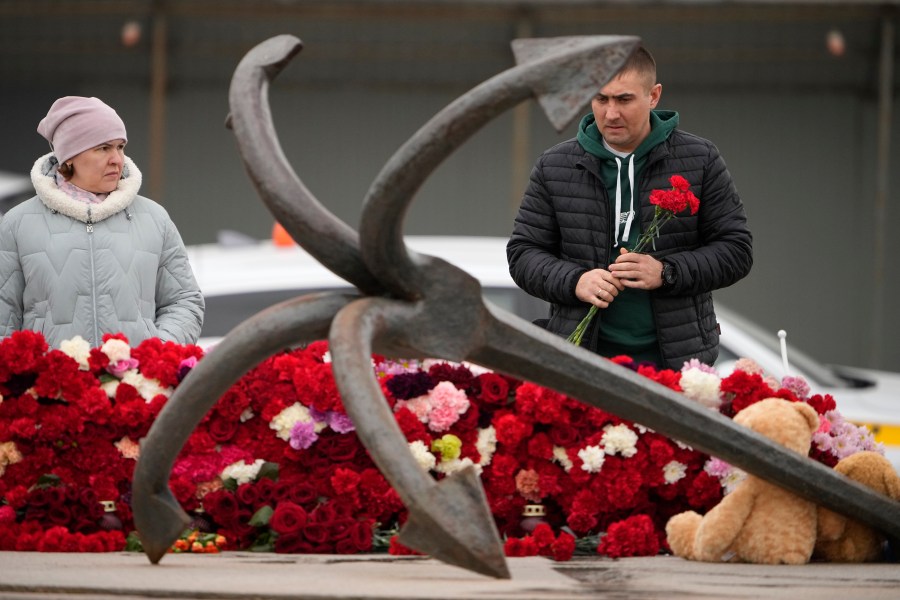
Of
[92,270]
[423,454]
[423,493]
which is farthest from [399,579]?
[92,270]

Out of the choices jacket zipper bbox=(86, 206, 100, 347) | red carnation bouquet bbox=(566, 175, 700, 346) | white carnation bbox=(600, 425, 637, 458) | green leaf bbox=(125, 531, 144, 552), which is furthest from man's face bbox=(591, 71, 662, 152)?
green leaf bbox=(125, 531, 144, 552)

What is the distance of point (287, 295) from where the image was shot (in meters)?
6.42

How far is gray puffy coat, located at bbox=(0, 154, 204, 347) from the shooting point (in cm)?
405

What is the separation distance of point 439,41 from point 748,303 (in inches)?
130

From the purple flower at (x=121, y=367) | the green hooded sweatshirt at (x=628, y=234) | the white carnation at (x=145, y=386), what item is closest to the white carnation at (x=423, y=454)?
the green hooded sweatshirt at (x=628, y=234)

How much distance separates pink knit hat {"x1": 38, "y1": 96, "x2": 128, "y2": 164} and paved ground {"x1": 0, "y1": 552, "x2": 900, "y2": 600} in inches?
51.0

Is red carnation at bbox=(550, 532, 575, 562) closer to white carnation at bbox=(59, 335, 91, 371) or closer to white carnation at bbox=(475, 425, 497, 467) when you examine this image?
white carnation at bbox=(475, 425, 497, 467)

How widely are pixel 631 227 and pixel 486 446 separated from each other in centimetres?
72

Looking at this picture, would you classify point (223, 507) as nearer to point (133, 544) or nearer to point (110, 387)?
point (133, 544)

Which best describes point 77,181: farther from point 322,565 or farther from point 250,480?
point 322,565

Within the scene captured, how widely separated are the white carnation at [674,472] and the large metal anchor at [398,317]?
0.62 meters

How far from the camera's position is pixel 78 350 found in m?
3.83

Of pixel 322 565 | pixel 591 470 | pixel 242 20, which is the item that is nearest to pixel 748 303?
pixel 242 20

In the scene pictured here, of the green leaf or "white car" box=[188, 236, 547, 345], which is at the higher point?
the green leaf
